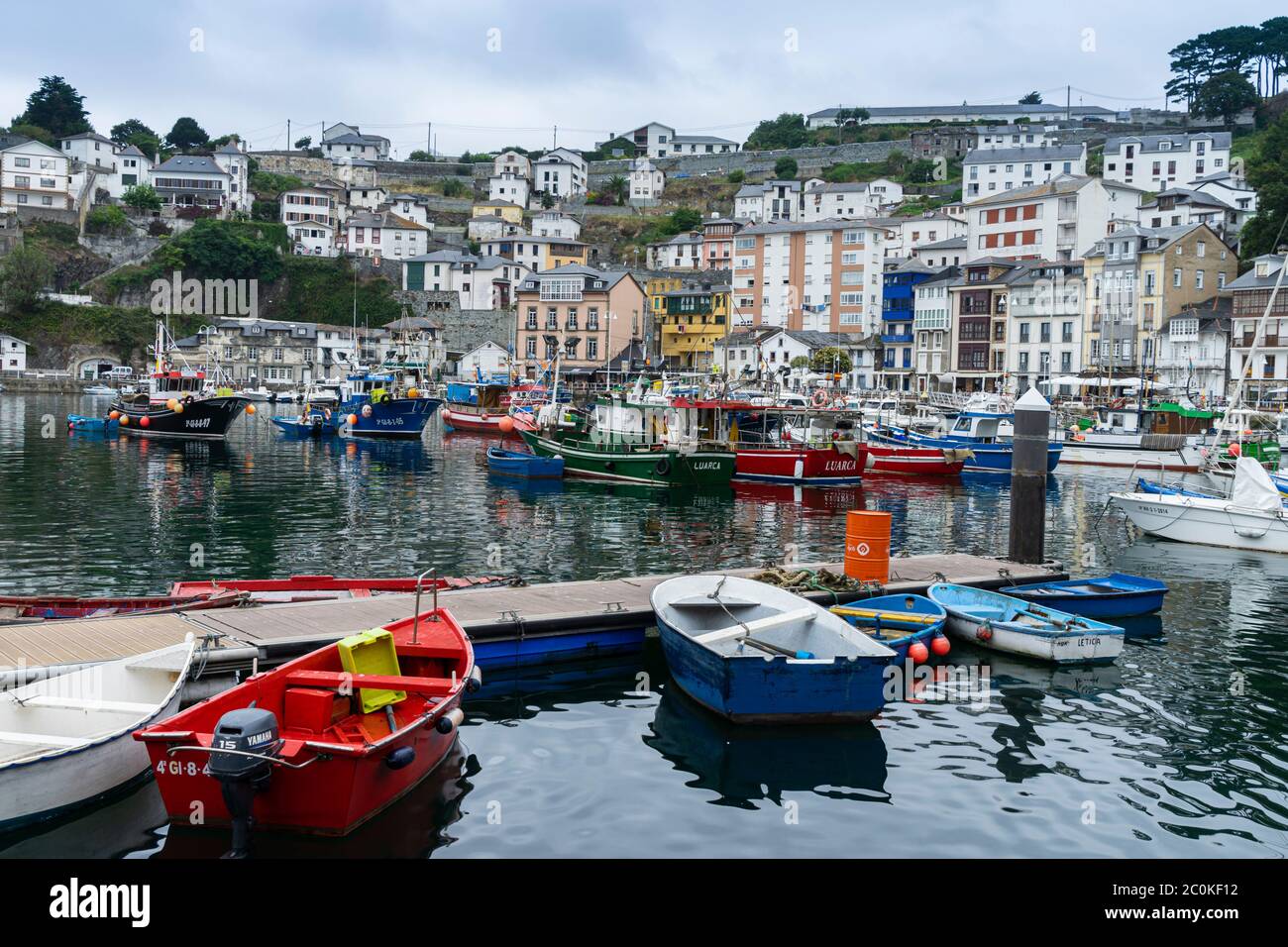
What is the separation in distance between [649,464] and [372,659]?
28.9 metres

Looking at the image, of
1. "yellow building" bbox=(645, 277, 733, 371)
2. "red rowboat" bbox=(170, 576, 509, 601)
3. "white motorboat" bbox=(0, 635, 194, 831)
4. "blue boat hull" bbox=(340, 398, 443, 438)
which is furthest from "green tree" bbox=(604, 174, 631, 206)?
"white motorboat" bbox=(0, 635, 194, 831)

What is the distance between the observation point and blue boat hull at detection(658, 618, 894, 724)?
1299 cm

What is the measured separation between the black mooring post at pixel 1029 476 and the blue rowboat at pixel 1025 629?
12.1ft

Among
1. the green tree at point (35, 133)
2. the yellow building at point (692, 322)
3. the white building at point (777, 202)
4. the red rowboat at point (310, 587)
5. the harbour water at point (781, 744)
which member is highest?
the green tree at point (35, 133)

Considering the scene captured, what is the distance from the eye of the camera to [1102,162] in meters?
111

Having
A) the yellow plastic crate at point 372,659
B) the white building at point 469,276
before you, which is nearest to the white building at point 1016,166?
the white building at point 469,276

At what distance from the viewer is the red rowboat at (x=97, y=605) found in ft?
51.4

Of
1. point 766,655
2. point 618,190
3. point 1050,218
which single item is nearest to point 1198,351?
point 1050,218

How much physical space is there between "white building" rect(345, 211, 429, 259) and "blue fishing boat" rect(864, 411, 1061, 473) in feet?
265

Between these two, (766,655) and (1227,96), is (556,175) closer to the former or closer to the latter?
(1227,96)

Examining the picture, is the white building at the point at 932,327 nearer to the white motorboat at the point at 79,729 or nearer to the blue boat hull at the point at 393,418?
the blue boat hull at the point at 393,418

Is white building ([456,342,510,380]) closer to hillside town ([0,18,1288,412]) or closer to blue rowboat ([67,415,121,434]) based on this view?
hillside town ([0,18,1288,412])
